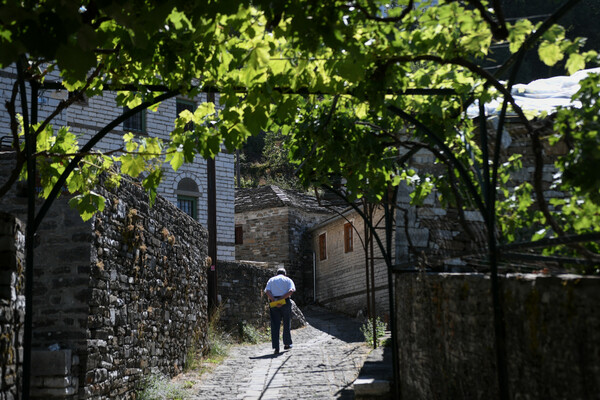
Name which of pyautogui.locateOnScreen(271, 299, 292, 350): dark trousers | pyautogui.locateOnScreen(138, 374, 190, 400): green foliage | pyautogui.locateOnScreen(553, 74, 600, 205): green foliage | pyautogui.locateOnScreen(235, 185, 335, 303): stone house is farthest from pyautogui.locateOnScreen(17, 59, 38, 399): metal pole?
pyautogui.locateOnScreen(235, 185, 335, 303): stone house

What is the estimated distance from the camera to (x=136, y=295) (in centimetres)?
793

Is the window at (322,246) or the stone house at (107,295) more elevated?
the window at (322,246)

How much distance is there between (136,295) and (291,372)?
297 centimetres

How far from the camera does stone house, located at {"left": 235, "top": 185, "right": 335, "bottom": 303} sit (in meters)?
25.6

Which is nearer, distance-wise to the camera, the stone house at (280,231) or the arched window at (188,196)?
the arched window at (188,196)

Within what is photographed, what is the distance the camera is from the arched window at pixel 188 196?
20.1 m

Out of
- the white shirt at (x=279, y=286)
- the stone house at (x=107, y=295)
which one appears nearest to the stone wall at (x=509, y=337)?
the stone house at (x=107, y=295)

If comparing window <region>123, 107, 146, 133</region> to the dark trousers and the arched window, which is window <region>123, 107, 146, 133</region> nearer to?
the arched window

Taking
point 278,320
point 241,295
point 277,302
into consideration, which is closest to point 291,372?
point 278,320

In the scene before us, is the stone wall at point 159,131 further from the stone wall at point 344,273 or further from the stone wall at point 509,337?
the stone wall at point 509,337

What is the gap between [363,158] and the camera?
6.00 m

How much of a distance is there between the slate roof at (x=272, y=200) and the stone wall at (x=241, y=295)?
859cm

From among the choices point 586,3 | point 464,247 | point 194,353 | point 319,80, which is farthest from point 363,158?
Result: point 586,3

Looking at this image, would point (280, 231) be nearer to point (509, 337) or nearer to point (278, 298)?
point (278, 298)
